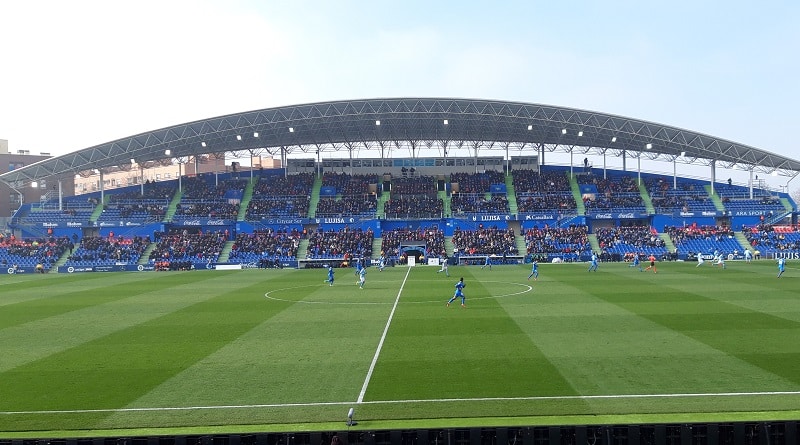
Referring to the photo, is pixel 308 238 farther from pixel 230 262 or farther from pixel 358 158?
pixel 358 158

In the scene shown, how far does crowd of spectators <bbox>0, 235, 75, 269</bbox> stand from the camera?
2270 inches

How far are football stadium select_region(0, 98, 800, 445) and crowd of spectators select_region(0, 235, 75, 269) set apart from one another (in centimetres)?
27

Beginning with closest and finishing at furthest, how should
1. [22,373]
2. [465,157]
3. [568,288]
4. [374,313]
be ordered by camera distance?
[22,373] < [374,313] < [568,288] < [465,157]

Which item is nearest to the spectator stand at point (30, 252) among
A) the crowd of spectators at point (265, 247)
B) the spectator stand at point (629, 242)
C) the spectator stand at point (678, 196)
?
the crowd of spectators at point (265, 247)

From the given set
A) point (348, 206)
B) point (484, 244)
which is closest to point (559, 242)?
point (484, 244)

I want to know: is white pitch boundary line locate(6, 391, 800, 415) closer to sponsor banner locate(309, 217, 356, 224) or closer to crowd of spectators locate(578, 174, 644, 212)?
sponsor banner locate(309, 217, 356, 224)

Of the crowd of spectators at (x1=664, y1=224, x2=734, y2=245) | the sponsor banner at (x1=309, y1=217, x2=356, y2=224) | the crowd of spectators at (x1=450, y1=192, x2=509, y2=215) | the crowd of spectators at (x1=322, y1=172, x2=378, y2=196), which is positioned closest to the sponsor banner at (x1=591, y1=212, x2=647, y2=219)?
the crowd of spectators at (x1=664, y1=224, x2=734, y2=245)

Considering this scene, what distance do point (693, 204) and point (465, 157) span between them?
26.5 meters

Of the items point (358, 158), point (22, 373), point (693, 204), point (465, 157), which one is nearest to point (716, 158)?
point (693, 204)

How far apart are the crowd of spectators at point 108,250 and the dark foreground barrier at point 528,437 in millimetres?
51899

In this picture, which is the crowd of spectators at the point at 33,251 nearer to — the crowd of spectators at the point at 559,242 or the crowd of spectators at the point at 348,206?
the crowd of spectators at the point at 348,206

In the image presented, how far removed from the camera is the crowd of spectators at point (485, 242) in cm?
5806

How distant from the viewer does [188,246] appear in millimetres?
60250

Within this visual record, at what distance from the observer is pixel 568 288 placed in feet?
105
